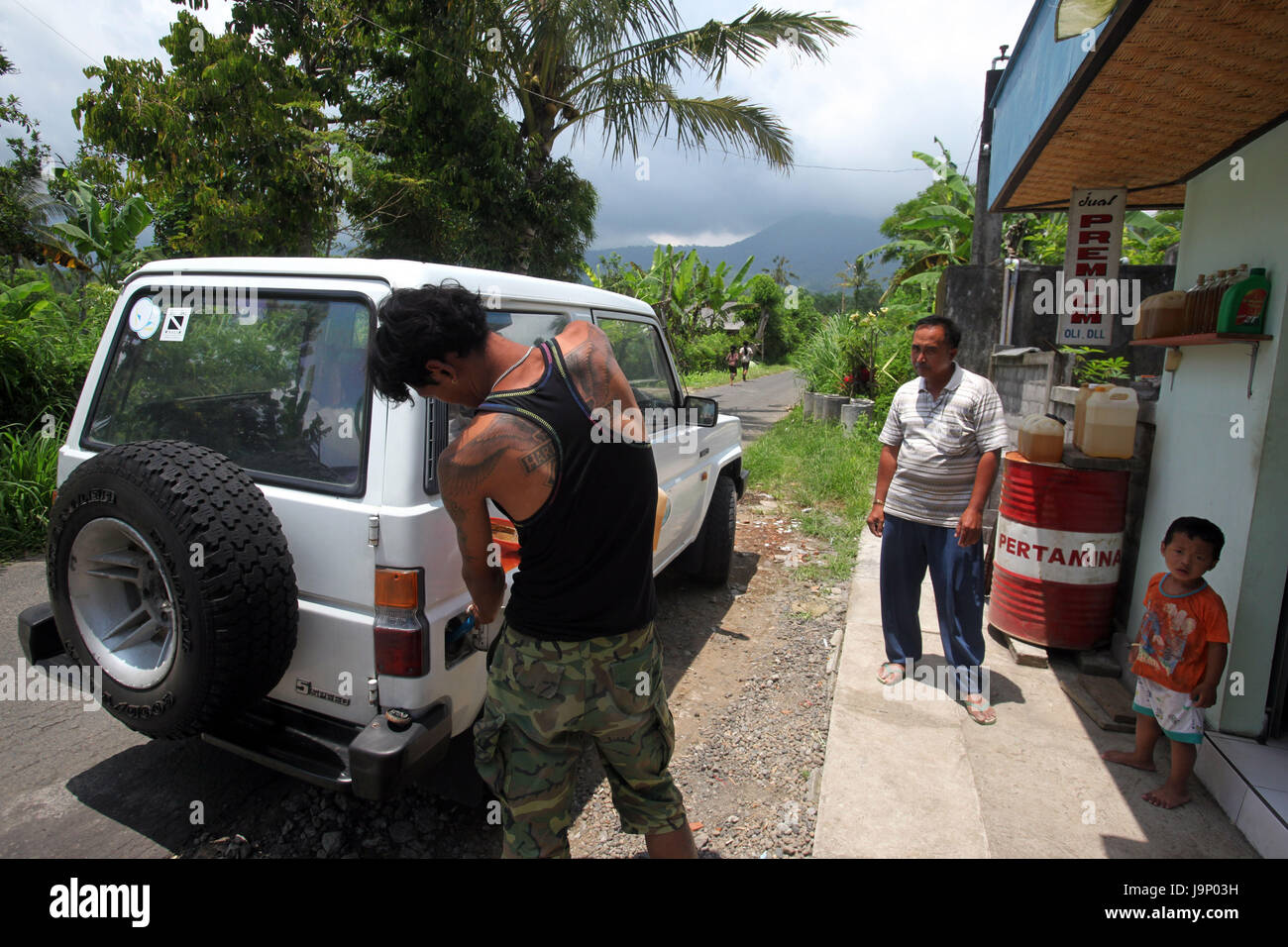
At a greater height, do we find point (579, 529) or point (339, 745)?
point (579, 529)

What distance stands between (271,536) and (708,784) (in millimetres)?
2040

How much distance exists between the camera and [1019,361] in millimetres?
5902

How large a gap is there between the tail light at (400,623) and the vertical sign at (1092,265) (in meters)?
4.67

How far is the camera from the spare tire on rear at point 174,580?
217 centimetres

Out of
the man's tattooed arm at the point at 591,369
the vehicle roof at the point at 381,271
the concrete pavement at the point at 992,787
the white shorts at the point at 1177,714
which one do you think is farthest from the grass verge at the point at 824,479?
the man's tattooed arm at the point at 591,369

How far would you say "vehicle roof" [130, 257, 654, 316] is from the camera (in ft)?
8.13

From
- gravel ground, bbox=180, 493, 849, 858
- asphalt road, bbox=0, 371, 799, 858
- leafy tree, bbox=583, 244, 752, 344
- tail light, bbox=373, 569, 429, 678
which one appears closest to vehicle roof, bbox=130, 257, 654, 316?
tail light, bbox=373, 569, 429, 678

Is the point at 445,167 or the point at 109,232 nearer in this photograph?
the point at 445,167

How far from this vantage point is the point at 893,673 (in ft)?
12.6

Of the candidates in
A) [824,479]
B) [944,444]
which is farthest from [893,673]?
[824,479]

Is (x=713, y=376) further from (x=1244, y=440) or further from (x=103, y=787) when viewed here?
(x=103, y=787)

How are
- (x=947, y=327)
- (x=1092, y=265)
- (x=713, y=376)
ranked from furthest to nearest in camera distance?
(x=713, y=376) < (x=1092, y=265) < (x=947, y=327)
